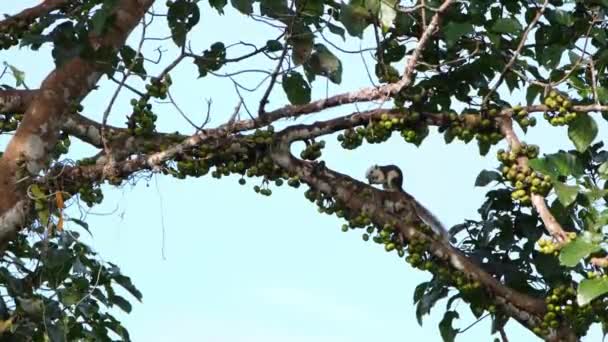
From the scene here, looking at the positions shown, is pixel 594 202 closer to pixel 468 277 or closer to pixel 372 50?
pixel 468 277

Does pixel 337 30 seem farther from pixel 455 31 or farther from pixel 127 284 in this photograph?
pixel 127 284

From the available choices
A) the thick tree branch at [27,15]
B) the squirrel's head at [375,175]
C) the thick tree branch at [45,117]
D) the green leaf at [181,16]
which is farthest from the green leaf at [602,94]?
the thick tree branch at [27,15]

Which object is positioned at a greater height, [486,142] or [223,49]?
[223,49]

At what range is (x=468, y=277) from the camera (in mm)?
3863

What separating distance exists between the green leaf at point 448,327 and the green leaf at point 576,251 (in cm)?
120

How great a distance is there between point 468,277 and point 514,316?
0.21m

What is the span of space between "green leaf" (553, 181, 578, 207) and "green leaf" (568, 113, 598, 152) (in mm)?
347

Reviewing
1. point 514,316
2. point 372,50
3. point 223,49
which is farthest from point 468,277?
point 223,49

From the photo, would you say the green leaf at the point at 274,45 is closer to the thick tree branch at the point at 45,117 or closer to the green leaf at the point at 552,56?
the thick tree branch at the point at 45,117

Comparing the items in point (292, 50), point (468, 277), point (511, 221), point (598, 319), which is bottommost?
point (598, 319)

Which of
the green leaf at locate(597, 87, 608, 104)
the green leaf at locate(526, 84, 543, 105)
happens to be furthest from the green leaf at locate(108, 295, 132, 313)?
the green leaf at locate(597, 87, 608, 104)

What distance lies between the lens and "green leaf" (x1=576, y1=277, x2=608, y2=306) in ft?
9.52

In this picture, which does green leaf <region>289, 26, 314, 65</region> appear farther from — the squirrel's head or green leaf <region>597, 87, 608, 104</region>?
the squirrel's head

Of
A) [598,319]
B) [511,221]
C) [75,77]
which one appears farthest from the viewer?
[511,221]
